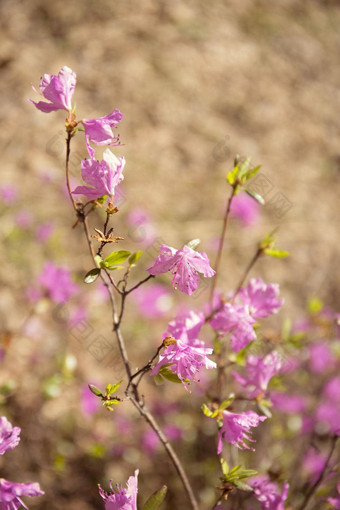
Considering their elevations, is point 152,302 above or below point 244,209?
below

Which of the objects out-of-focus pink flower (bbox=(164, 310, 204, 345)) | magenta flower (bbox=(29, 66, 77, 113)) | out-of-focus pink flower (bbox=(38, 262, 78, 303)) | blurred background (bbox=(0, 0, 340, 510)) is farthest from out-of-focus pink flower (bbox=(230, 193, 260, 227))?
magenta flower (bbox=(29, 66, 77, 113))

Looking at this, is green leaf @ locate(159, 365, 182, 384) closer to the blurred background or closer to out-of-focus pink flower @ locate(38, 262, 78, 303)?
the blurred background

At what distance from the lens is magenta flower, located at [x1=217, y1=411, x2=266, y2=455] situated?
0.93 meters

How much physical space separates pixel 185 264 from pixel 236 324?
24 cm

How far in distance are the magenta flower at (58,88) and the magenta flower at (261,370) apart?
73cm

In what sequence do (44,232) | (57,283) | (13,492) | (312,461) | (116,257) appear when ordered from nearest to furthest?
(13,492), (116,257), (57,283), (312,461), (44,232)

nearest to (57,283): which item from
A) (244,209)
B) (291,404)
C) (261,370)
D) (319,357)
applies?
(261,370)

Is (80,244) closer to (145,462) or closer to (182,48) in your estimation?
(145,462)

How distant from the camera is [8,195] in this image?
2629mm

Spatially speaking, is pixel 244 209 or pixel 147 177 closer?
pixel 244 209

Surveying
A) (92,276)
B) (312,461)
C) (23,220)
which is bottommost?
(312,461)

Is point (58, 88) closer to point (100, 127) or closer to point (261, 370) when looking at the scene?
point (100, 127)

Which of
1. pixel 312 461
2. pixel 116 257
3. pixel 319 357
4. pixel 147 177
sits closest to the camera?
pixel 116 257

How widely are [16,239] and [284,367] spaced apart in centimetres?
173
